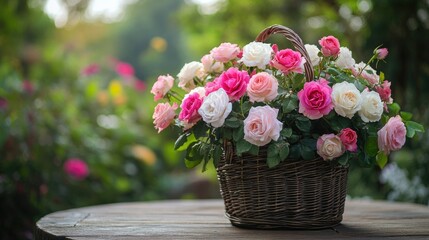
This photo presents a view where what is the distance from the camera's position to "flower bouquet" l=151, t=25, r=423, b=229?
167cm

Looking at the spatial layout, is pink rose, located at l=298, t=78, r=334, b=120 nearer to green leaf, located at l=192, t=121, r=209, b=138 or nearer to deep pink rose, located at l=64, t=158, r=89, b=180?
green leaf, located at l=192, t=121, r=209, b=138

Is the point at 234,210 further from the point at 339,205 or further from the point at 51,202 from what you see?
the point at 51,202

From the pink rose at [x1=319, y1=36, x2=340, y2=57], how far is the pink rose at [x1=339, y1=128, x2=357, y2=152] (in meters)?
0.27

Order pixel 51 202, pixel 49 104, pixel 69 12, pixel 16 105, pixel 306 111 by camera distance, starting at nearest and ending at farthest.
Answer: pixel 306 111 < pixel 51 202 < pixel 16 105 < pixel 49 104 < pixel 69 12

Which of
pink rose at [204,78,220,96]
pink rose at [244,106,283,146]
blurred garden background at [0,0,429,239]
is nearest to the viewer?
pink rose at [244,106,283,146]

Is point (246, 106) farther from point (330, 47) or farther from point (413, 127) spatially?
point (413, 127)

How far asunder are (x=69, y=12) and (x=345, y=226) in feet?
38.1

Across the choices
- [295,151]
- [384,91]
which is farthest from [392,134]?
[295,151]

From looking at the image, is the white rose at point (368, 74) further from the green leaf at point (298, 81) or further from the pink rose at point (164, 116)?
the pink rose at point (164, 116)

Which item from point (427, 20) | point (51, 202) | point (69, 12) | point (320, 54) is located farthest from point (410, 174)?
point (69, 12)

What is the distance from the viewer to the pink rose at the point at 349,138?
5.52ft

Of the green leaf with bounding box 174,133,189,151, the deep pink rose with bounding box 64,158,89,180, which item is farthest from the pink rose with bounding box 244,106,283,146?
the deep pink rose with bounding box 64,158,89,180

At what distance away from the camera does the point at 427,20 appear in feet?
15.5

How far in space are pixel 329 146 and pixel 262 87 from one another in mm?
250
